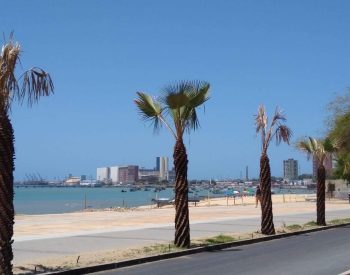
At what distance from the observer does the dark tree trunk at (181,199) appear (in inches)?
620

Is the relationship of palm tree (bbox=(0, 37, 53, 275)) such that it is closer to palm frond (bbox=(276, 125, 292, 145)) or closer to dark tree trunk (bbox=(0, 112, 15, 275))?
dark tree trunk (bbox=(0, 112, 15, 275))

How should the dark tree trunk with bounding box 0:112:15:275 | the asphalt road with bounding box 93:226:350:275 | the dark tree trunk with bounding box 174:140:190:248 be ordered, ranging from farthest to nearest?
the dark tree trunk with bounding box 174:140:190:248
the asphalt road with bounding box 93:226:350:275
the dark tree trunk with bounding box 0:112:15:275

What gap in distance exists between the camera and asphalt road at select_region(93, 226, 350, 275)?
12.1m

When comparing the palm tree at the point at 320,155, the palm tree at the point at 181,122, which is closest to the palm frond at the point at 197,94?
the palm tree at the point at 181,122

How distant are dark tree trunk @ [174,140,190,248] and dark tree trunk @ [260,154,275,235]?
5178mm

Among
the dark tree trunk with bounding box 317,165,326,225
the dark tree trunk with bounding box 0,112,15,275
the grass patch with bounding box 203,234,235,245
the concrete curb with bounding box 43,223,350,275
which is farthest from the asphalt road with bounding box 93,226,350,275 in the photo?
the dark tree trunk with bounding box 317,165,326,225

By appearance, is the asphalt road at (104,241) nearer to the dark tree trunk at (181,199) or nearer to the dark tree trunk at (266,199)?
the dark tree trunk at (181,199)

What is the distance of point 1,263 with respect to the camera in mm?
10242

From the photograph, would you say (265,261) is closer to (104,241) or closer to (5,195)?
(104,241)

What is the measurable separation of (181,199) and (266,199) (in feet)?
18.3

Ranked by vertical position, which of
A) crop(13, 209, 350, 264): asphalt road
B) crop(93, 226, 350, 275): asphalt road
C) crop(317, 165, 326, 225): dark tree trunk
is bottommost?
crop(93, 226, 350, 275): asphalt road

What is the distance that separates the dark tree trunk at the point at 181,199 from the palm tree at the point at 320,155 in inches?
417

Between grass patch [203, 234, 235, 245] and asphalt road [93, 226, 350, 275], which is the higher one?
grass patch [203, 234, 235, 245]

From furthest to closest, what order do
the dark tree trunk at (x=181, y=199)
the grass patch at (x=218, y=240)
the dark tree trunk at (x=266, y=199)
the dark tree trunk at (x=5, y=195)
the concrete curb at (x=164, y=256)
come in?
the dark tree trunk at (x=266, y=199) → the grass patch at (x=218, y=240) → the dark tree trunk at (x=181, y=199) → the concrete curb at (x=164, y=256) → the dark tree trunk at (x=5, y=195)
